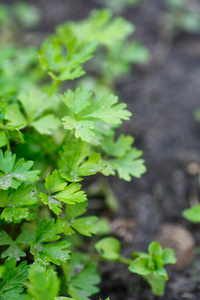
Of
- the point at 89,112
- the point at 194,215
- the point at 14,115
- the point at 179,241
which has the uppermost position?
the point at 89,112

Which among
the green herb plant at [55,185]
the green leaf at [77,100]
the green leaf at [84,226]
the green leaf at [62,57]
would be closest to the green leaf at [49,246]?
the green herb plant at [55,185]

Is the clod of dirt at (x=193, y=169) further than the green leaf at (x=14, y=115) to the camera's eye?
Yes

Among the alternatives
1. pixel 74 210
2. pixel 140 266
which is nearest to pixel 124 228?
pixel 140 266

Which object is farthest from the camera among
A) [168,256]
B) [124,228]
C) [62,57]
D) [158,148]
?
[158,148]

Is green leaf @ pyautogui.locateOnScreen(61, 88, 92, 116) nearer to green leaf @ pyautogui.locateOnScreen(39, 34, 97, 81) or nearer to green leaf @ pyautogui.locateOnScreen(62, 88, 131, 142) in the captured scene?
green leaf @ pyautogui.locateOnScreen(62, 88, 131, 142)

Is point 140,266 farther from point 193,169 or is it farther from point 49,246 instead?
point 193,169

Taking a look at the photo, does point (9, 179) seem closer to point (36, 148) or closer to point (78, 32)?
point (36, 148)

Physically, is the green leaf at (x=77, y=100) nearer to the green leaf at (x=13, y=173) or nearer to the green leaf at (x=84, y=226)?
the green leaf at (x=13, y=173)

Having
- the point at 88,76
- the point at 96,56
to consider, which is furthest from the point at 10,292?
the point at 96,56
